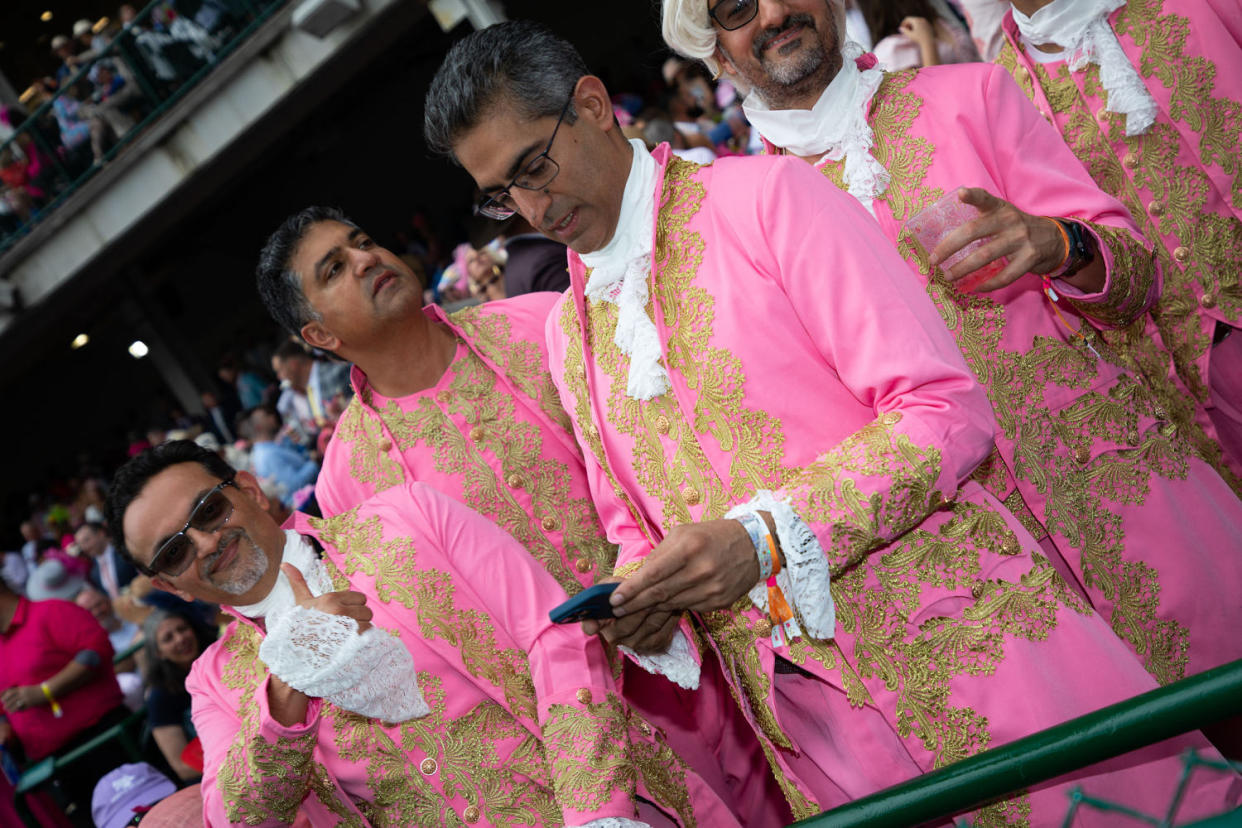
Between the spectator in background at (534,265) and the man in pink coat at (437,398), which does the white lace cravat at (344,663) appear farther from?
the spectator in background at (534,265)

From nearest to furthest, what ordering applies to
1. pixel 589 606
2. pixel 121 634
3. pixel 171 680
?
pixel 589 606, pixel 171 680, pixel 121 634

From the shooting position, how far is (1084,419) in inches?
81.4

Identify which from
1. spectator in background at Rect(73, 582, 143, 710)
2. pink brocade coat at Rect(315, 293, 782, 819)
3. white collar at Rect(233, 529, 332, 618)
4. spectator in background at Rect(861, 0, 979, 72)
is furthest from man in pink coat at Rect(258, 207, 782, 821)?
spectator in background at Rect(73, 582, 143, 710)

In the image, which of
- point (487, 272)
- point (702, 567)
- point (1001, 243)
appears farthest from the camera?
point (487, 272)

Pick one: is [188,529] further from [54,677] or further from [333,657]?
[54,677]

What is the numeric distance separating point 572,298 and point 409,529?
70 centimetres

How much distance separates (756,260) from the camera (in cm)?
172

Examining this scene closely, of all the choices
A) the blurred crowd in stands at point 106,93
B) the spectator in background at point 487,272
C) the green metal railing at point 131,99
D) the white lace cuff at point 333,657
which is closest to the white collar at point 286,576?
the white lace cuff at point 333,657

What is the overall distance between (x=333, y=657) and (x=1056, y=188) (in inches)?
67.6

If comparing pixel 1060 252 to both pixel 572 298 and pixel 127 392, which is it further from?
pixel 127 392

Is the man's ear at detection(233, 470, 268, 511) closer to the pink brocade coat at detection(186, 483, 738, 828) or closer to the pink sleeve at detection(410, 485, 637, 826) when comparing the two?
the pink brocade coat at detection(186, 483, 738, 828)

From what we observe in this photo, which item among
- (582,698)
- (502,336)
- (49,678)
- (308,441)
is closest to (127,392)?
(308,441)

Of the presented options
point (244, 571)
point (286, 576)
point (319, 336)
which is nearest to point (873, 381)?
point (286, 576)

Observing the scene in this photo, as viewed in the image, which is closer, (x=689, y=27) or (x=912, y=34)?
(x=689, y=27)
